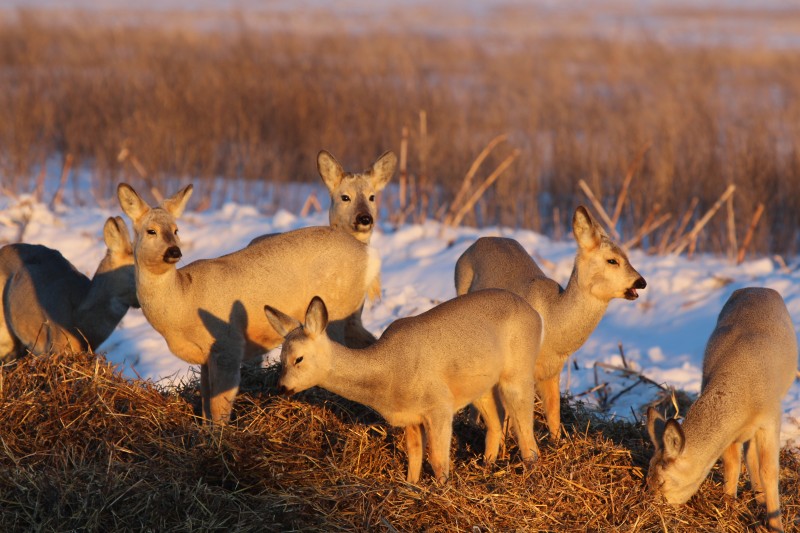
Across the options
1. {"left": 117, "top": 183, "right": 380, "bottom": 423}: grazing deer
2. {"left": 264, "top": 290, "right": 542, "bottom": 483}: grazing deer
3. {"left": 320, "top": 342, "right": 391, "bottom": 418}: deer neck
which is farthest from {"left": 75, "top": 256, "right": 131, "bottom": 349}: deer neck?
{"left": 320, "top": 342, "right": 391, "bottom": 418}: deer neck

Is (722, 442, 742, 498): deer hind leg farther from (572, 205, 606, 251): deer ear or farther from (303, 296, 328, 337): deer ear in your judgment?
(303, 296, 328, 337): deer ear

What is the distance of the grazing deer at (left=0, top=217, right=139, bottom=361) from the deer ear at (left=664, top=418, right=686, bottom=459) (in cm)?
383

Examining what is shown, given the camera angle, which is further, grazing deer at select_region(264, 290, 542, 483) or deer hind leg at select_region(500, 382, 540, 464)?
deer hind leg at select_region(500, 382, 540, 464)

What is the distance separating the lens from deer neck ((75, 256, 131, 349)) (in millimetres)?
7812

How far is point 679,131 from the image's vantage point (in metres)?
16.7

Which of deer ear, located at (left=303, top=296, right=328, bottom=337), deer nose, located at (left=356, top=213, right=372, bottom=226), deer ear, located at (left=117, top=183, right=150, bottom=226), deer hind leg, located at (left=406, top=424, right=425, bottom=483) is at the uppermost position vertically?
deer ear, located at (left=117, top=183, right=150, bottom=226)

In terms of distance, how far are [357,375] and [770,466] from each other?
2.50m

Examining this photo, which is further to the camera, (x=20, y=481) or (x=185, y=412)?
(x=185, y=412)

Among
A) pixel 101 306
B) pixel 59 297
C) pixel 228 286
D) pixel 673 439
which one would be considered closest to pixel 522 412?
pixel 673 439

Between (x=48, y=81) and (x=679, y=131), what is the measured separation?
10809mm

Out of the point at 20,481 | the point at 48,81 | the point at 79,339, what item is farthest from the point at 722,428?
the point at 48,81

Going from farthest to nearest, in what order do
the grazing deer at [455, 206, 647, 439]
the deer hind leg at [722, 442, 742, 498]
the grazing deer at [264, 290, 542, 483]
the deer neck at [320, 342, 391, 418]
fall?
the grazing deer at [455, 206, 647, 439] < the deer hind leg at [722, 442, 742, 498] < the deer neck at [320, 342, 391, 418] < the grazing deer at [264, 290, 542, 483]

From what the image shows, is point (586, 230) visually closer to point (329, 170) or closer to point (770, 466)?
point (770, 466)

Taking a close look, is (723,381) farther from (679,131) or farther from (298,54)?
(298,54)
